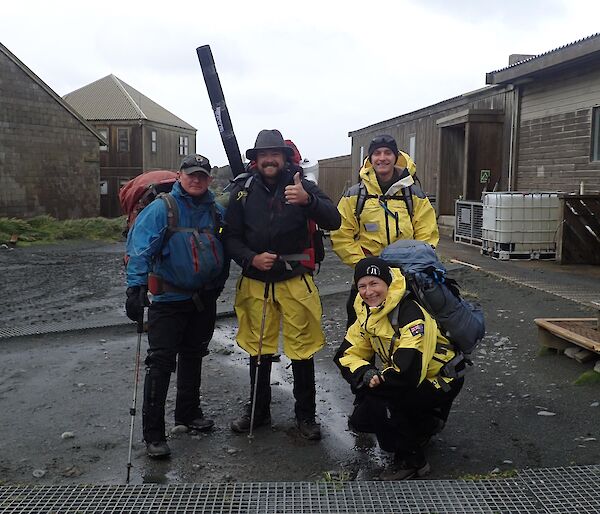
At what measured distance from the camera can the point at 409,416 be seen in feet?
12.4

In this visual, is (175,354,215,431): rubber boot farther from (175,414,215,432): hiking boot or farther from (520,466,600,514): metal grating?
(520,466,600,514): metal grating

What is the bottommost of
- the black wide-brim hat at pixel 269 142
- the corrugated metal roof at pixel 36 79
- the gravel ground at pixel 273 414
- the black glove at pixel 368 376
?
the gravel ground at pixel 273 414

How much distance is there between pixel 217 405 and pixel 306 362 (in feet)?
3.37

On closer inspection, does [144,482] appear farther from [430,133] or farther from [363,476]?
[430,133]

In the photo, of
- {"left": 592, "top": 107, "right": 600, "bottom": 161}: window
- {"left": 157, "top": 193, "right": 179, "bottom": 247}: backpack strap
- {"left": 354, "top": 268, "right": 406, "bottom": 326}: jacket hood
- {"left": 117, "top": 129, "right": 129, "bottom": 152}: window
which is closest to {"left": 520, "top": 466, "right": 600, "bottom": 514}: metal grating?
{"left": 354, "top": 268, "right": 406, "bottom": 326}: jacket hood

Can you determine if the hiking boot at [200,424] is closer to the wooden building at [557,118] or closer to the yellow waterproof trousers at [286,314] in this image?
the yellow waterproof trousers at [286,314]

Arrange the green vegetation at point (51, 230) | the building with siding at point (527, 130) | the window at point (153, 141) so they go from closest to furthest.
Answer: the building with siding at point (527, 130) < the green vegetation at point (51, 230) < the window at point (153, 141)

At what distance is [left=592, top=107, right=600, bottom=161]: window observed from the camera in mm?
12250

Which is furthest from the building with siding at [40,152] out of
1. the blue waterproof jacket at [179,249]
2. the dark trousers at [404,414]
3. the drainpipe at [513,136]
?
the dark trousers at [404,414]

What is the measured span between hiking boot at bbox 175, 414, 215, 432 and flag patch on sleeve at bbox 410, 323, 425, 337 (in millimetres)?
1730

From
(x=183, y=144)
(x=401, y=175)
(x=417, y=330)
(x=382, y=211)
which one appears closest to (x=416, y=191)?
Result: (x=401, y=175)

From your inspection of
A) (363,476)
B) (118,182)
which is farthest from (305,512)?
(118,182)

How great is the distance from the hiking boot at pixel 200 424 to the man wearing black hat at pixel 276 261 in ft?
0.56

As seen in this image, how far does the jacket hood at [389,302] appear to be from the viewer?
12.2ft
